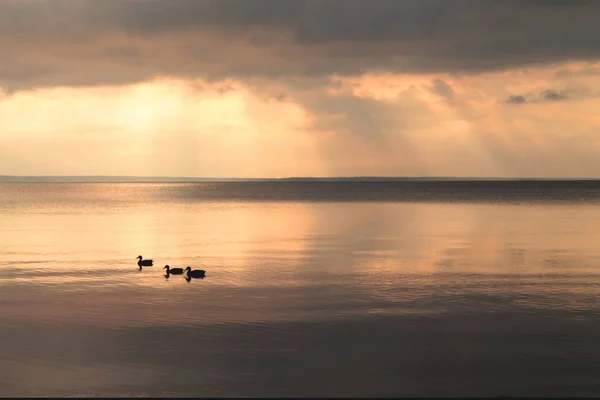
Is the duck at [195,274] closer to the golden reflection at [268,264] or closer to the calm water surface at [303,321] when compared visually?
the golden reflection at [268,264]

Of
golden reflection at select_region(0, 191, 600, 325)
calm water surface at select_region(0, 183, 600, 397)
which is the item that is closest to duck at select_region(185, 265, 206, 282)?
golden reflection at select_region(0, 191, 600, 325)

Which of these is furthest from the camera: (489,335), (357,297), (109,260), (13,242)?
(13,242)

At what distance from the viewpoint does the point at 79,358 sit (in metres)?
21.8

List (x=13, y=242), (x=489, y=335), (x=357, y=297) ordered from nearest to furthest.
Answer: (x=489, y=335)
(x=357, y=297)
(x=13, y=242)

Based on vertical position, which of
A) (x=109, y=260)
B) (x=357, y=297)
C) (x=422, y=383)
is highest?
(x=109, y=260)

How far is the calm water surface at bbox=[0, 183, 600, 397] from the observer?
1978 centimetres

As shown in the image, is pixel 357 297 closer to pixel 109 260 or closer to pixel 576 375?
pixel 576 375

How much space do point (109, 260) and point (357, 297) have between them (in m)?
20.3

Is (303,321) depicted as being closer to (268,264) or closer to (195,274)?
(195,274)

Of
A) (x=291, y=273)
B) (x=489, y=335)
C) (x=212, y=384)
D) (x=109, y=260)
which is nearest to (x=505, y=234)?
(x=291, y=273)

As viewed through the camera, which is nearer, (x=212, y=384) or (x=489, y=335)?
(x=212, y=384)

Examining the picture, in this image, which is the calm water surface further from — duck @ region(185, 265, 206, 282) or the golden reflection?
duck @ region(185, 265, 206, 282)

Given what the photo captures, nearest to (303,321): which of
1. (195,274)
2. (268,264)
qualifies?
(195,274)

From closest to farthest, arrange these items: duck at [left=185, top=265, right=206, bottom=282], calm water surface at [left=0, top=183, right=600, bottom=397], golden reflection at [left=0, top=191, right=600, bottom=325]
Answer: calm water surface at [left=0, top=183, right=600, bottom=397] < golden reflection at [left=0, top=191, right=600, bottom=325] < duck at [left=185, top=265, right=206, bottom=282]
